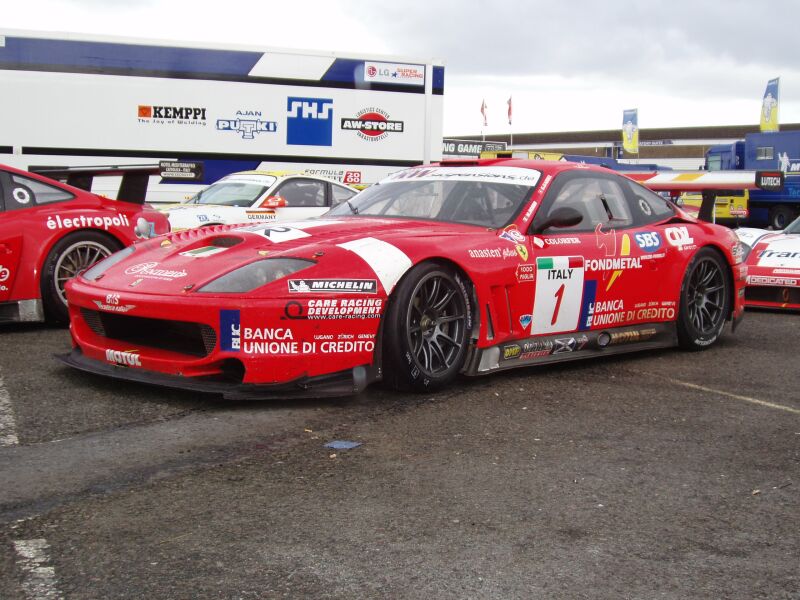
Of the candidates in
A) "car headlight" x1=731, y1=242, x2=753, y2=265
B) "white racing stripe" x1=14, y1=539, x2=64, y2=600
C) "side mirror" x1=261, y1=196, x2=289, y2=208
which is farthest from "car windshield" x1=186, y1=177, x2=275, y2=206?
"white racing stripe" x1=14, y1=539, x2=64, y2=600

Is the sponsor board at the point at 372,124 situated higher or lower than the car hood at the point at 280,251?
higher

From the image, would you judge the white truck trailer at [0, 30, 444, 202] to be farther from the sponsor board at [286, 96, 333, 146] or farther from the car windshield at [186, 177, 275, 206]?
the car windshield at [186, 177, 275, 206]

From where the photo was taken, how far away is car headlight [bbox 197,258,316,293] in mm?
4449

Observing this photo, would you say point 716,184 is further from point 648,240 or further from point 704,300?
point 648,240

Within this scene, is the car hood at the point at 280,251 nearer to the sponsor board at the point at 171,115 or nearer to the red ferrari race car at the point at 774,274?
the red ferrari race car at the point at 774,274

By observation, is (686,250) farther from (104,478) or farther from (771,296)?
(104,478)

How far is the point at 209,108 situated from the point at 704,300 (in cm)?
905

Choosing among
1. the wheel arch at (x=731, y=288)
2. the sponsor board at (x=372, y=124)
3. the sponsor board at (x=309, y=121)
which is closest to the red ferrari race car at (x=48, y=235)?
the wheel arch at (x=731, y=288)

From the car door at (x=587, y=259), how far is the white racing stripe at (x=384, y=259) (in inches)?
37.6

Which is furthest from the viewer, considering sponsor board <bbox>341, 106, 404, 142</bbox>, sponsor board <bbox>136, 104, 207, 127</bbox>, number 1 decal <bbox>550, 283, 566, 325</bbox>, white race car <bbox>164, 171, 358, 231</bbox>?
sponsor board <bbox>341, 106, 404, 142</bbox>

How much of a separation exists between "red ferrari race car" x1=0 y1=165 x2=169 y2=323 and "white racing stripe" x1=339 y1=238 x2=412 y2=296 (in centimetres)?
265

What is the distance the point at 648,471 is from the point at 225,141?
11.2 metres

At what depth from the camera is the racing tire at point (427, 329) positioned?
4.65 meters

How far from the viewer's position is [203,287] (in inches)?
177
